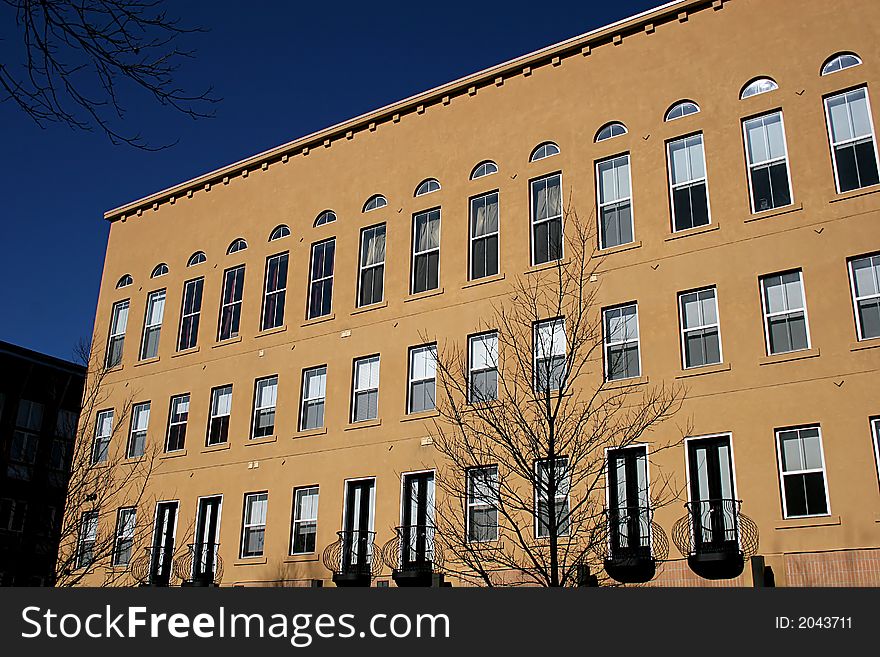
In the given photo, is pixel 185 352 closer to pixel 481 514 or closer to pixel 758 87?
pixel 481 514

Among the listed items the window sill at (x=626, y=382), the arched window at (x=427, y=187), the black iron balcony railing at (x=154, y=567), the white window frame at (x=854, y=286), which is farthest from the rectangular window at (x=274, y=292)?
the white window frame at (x=854, y=286)

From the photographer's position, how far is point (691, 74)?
23.7 m

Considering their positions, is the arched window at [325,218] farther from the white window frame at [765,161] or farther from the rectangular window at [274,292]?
the white window frame at [765,161]

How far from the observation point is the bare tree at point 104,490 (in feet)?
96.0

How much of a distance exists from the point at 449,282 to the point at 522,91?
5659 mm

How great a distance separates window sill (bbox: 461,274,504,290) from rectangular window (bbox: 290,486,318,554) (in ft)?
22.8

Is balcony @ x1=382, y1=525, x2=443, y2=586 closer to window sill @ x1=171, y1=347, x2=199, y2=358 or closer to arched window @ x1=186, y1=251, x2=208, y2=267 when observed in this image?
window sill @ x1=171, y1=347, x2=199, y2=358

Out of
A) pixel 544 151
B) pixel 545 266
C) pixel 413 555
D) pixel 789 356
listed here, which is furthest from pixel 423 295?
pixel 789 356

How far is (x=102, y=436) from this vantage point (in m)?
32.6

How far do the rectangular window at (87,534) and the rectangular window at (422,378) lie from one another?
10.8 meters

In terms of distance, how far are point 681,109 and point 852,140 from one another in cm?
421
